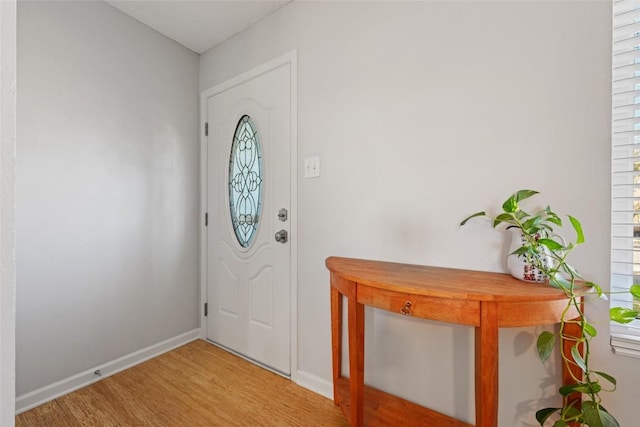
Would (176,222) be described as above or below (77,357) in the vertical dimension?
above

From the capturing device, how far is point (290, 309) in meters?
1.82

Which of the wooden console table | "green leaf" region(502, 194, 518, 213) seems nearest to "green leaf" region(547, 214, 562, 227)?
"green leaf" region(502, 194, 518, 213)

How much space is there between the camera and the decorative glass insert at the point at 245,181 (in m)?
2.03

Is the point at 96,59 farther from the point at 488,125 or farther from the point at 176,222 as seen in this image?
the point at 488,125

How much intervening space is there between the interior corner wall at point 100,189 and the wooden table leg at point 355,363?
1.68 metres

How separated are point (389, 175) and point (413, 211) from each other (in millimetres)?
223

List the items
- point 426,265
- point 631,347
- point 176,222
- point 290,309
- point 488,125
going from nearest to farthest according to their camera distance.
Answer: point 631,347 < point 488,125 < point 426,265 < point 290,309 < point 176,222

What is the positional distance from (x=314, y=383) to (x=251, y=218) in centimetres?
116

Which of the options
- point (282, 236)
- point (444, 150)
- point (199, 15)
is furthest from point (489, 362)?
point (199, 15)

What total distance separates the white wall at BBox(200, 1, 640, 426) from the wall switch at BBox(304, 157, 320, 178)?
0.11 feet

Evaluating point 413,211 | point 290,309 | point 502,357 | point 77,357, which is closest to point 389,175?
point 413,211

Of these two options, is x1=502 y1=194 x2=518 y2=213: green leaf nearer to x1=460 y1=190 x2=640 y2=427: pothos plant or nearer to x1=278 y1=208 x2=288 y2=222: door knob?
x1=460 y1=190 x2=640 y2=427: pothos plant

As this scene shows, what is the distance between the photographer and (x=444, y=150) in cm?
130

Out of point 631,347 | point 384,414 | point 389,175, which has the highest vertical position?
point 389,175
